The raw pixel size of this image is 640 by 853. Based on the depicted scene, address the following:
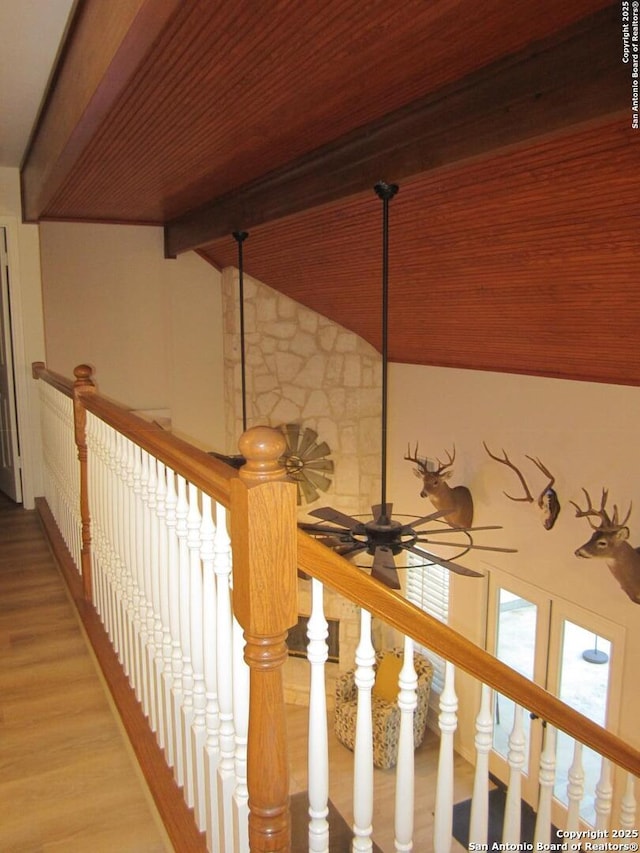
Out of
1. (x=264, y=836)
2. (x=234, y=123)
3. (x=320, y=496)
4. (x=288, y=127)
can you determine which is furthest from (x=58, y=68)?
(x=320, y=496)

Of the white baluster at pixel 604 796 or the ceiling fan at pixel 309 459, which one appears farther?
the ceiling fan at pixel 309 459

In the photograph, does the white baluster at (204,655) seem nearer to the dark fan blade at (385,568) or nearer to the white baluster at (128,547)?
the white baluster at (128,547)

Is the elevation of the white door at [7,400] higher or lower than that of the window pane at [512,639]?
higher

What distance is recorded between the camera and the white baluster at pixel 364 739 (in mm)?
1222

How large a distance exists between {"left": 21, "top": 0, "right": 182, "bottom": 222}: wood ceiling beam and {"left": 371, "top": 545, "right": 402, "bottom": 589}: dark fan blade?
2.04 meters

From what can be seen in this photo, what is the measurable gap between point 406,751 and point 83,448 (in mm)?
1937

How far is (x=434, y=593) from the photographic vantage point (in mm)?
6445

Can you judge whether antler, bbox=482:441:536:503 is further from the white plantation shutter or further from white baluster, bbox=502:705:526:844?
white baluster, bbox=502:705:526:844

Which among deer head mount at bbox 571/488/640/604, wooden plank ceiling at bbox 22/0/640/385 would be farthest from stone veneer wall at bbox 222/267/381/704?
deer head mount at bbox 571/488/640/604

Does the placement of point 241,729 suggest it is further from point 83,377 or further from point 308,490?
point 308,490

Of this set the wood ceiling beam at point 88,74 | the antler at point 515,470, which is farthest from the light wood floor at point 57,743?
the antler at point 515,470

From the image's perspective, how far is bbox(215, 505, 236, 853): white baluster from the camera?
4.50ft

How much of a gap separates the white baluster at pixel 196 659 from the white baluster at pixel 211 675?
2 centimetres

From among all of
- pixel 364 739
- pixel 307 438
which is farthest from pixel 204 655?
pixel 307 438
